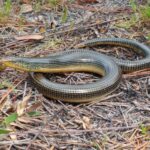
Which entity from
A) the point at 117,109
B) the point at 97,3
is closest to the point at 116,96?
the point at 117,109

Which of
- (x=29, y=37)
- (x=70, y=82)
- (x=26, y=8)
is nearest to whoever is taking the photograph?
(x=70, y=82)

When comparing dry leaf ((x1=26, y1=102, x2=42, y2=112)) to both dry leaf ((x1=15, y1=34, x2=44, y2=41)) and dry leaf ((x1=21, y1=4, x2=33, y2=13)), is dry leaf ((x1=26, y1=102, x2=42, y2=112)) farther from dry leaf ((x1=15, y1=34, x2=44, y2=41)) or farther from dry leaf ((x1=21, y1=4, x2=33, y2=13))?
dry leaf ((x1=21, y1=4, x2=33, y2=13))

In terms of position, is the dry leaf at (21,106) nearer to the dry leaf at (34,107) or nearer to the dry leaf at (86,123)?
the dry leaf at (34,107)

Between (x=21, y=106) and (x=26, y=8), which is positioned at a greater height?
(x=26, y=8)

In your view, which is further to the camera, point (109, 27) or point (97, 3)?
point (97, 3)

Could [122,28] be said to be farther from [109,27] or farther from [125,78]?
[125,78]

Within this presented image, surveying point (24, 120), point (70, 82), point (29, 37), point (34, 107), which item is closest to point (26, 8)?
point (29, 37)

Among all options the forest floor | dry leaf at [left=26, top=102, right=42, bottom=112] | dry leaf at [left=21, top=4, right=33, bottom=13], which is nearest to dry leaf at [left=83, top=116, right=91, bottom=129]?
the forest floor

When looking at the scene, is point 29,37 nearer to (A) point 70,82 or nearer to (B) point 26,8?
(B) point 26,8
